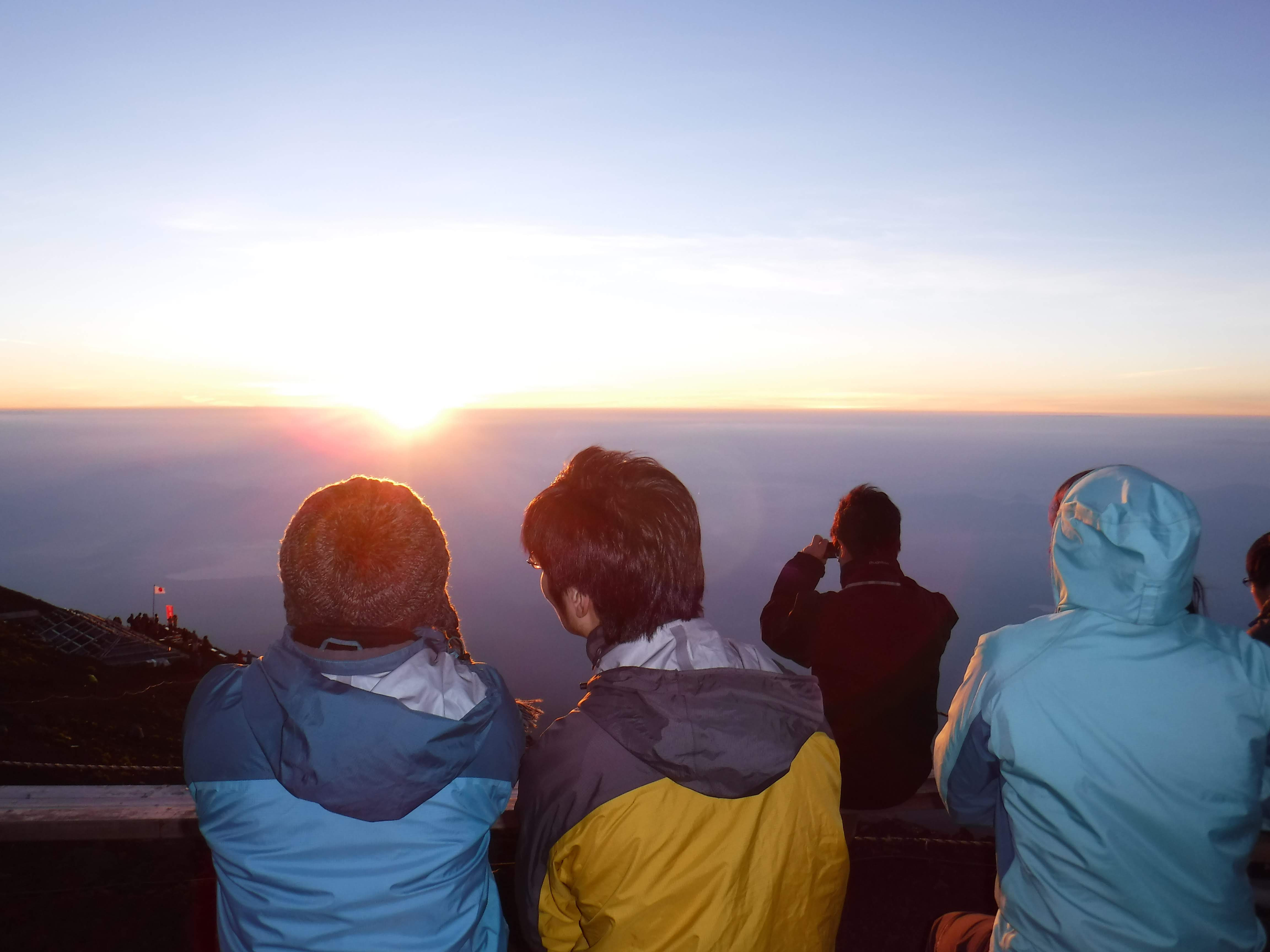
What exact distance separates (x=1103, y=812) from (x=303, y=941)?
1.69 m

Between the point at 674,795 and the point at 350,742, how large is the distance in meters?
0.63

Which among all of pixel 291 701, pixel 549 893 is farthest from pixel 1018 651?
pixel 291 701

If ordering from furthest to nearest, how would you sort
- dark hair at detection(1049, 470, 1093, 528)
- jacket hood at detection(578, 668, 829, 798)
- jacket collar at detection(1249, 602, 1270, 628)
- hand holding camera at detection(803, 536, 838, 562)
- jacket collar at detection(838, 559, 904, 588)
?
hand holding camera at detection(803, 536, 838, 562) → jacket collar at detection(838, 559, 904, 588) → jacket collar at detection(1249, 602, 1270, 628) → dark hair at detection(1049, 470, 1093, 528) → jacket hood at detection(578, 668, 829, 798)

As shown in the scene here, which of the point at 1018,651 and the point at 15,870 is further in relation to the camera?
the point at 15,870

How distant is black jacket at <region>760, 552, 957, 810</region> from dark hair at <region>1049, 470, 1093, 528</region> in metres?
0.73

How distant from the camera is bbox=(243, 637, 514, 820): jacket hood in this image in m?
1.39

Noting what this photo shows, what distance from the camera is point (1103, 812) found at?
1.52 metres

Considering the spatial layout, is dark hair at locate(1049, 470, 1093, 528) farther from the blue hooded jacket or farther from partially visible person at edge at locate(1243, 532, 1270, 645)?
the blue hooded jacket

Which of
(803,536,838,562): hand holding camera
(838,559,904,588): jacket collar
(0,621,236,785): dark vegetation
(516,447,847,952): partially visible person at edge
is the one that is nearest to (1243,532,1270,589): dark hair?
(838,559,904,588): jacket collar

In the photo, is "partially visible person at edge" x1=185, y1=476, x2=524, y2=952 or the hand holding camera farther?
the hand holding camera

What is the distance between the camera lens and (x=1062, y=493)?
205cm

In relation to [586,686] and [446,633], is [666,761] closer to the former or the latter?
[586,686]

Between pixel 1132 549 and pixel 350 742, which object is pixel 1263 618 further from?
pixel 350 742

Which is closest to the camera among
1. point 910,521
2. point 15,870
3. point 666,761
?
point 666,761
